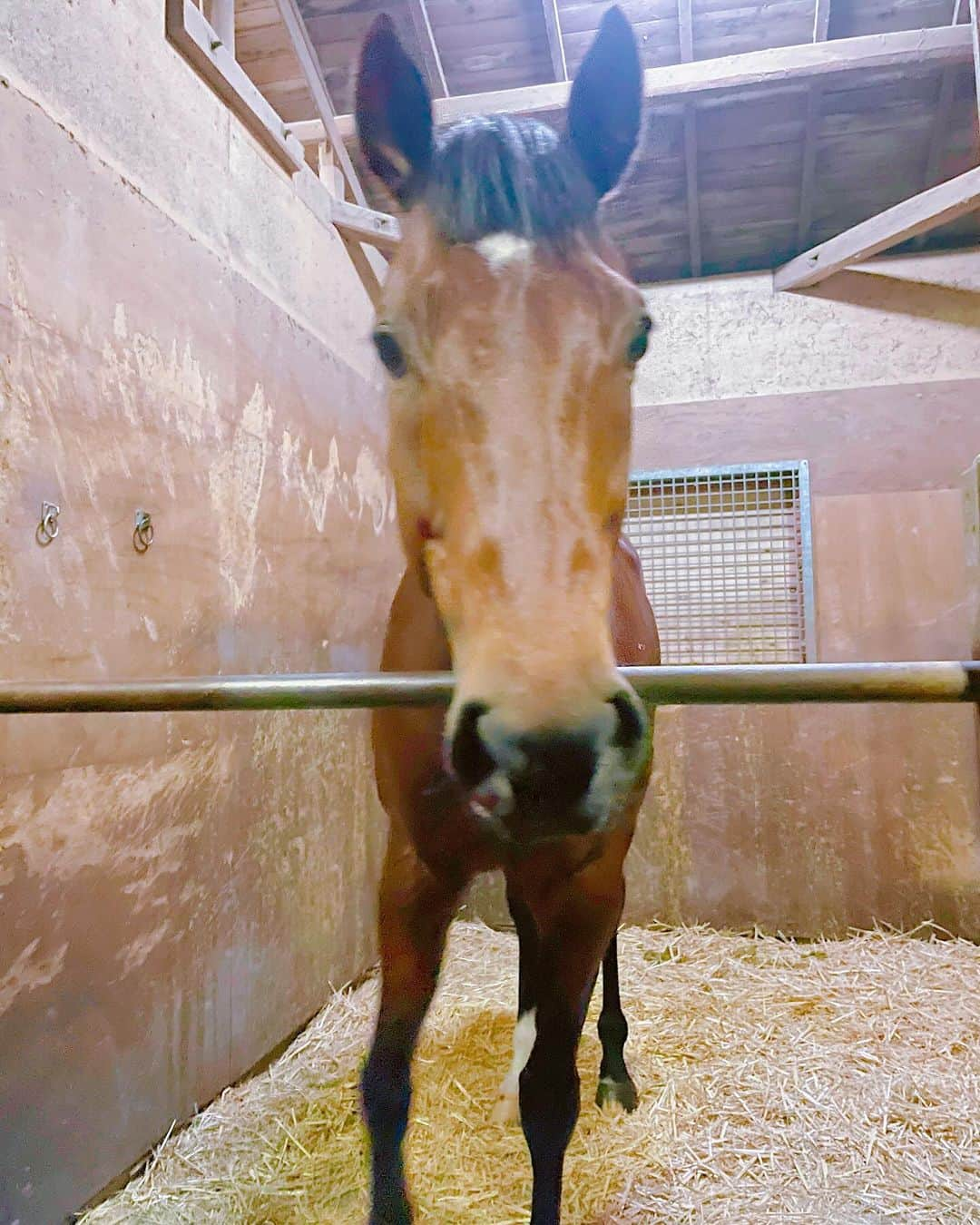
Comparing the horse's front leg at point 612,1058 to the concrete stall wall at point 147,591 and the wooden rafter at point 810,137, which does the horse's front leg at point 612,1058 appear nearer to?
the concrete stall wall at point 147,591

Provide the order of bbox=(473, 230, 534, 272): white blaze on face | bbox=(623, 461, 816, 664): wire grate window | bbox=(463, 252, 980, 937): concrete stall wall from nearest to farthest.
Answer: bbox=(473, 230, 534, 272): white blaze on face
bbox=(463, 252, 980, 937): concrete stall wall
bbox=(623, 461, 816, 664): wire grate window

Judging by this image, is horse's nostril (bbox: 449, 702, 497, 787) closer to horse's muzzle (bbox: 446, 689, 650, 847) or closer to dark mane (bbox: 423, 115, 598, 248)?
horse's muzzle (bbox: 446, 689, 650, 847)

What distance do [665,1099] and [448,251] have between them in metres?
1.89

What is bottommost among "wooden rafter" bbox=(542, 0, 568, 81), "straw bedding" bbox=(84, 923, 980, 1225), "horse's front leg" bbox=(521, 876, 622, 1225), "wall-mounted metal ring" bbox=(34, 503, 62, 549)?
"straw bedding" bbox=(84, 923, 980, 1225)

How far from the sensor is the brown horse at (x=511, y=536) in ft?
2.12

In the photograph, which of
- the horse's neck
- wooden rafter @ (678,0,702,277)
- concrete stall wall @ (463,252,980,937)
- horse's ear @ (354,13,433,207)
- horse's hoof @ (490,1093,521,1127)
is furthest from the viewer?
concrete stall wall @ (463,252,980,937)

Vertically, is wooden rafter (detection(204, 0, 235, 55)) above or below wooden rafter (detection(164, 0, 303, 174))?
above

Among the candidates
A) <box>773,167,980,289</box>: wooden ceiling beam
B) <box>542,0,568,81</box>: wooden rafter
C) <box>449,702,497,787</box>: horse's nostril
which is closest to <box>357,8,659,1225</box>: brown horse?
<box>449,702,497,787</box>: horse's nostril

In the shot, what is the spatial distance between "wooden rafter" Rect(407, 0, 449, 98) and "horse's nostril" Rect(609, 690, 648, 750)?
271cm

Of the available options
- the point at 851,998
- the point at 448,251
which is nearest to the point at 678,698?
the point at 448,251

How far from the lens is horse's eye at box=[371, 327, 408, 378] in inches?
34.8

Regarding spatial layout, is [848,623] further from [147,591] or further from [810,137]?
[147,591]

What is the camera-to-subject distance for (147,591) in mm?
1619

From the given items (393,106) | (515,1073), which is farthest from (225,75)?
(515,1073)
